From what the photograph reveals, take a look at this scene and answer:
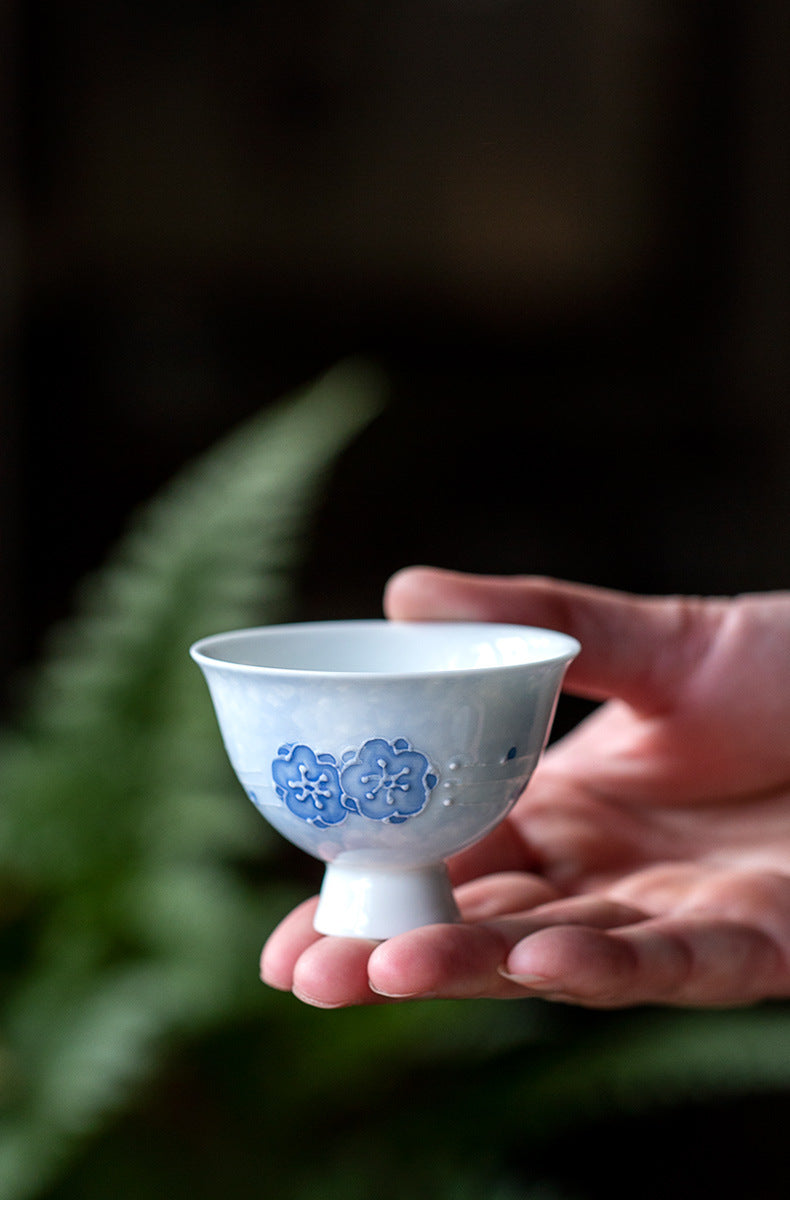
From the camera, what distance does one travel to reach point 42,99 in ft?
5.49

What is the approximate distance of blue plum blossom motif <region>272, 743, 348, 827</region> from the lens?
60 centimetres

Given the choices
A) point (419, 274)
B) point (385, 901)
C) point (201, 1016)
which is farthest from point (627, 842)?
point (419, 274)

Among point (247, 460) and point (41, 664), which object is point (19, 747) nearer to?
point (247, 460)

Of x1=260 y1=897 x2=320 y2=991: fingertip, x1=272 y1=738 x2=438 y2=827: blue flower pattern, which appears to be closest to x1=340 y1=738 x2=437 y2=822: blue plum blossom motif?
x1=272 y1=738 x2=438 y2=827: blue flower pattern

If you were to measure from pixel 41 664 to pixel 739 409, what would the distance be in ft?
3.48

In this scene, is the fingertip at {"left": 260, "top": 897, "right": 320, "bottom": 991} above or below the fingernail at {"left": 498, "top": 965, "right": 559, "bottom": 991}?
below

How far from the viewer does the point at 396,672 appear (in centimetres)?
72

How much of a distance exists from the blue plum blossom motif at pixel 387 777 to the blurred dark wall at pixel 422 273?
3.94ft

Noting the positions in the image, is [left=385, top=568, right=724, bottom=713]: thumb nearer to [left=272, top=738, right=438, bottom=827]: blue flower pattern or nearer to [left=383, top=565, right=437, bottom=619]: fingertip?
[left=383, top=565, right=437, bottom=619]: fingertip

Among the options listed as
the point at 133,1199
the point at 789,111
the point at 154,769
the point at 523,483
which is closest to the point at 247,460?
the point at 154,769

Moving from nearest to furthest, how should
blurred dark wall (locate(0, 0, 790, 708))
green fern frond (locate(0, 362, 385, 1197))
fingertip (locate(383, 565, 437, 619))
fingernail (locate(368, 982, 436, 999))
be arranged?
1. fingernail (locate(368, 982, 436, 999))
2. fingertip (locate(383, 565, 437, 619))
3. green fern frond (locate(0, 362, 385, 1197))
4. blurred dark wall (locate(0, 0, 790, 708))

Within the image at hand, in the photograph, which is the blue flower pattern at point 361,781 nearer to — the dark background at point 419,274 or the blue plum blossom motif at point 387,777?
the blue plum blossom motif at point 387,777

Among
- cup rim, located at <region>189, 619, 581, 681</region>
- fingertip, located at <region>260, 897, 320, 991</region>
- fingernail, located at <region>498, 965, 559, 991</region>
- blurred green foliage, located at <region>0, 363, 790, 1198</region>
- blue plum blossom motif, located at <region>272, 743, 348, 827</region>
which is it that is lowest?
blurred green foliage, located at <region>0, 363, 790, 1198</region>

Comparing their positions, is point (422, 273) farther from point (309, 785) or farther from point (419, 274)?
point (309, 785)
